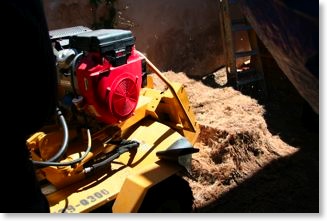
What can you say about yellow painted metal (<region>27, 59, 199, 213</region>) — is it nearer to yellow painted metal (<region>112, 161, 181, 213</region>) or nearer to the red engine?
yellow painted metal (<region>112, 161, 181, 213</region>)

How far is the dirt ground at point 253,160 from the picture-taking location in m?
3.55

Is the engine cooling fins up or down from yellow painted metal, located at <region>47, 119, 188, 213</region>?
up

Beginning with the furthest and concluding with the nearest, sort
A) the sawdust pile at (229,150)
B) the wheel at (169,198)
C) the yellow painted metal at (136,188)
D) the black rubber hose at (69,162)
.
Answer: the sawdust pile at (229,150)
the wheel at (169,198)
the yellow painted metal at (136,188)
the black rubber hose at (69,162)

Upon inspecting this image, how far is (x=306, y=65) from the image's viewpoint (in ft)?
5.70

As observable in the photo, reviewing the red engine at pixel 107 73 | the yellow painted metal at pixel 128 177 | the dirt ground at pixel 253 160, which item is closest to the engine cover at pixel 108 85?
the red engine at pixel 107 73

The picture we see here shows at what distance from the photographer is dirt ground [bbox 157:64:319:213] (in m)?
3.55

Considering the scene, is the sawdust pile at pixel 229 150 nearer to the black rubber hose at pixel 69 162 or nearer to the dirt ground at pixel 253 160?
the dirt ground at pixel 253 160

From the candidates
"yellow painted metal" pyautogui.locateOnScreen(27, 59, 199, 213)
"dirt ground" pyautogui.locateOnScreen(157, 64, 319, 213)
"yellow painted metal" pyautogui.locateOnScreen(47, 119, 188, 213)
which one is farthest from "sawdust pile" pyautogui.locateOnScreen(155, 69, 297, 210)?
"yellow painted metal" pyautogui.locateOnScreen(47, 119, 188, 213)

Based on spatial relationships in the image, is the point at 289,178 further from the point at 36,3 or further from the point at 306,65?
the point at 36,3

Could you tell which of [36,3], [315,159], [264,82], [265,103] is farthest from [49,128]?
[264,82]

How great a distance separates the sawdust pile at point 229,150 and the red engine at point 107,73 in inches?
42.4

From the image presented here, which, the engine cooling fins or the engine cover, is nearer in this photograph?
the engine cover

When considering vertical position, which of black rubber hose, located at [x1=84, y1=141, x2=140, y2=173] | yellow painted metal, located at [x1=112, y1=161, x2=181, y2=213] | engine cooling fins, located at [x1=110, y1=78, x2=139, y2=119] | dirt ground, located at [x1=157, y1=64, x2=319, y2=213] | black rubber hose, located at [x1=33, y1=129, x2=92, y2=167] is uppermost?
engine cooling fins, located at [x1=110, y1=78, x2=139, y2=119]

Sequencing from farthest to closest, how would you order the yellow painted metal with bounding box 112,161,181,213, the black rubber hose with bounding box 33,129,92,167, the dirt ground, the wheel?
1. the dirt ground
2. the wheel
3. the yellow painted metal with bounding box 112,161,181,213
4. the black rubber hose with bounding box 33,129,92,167
